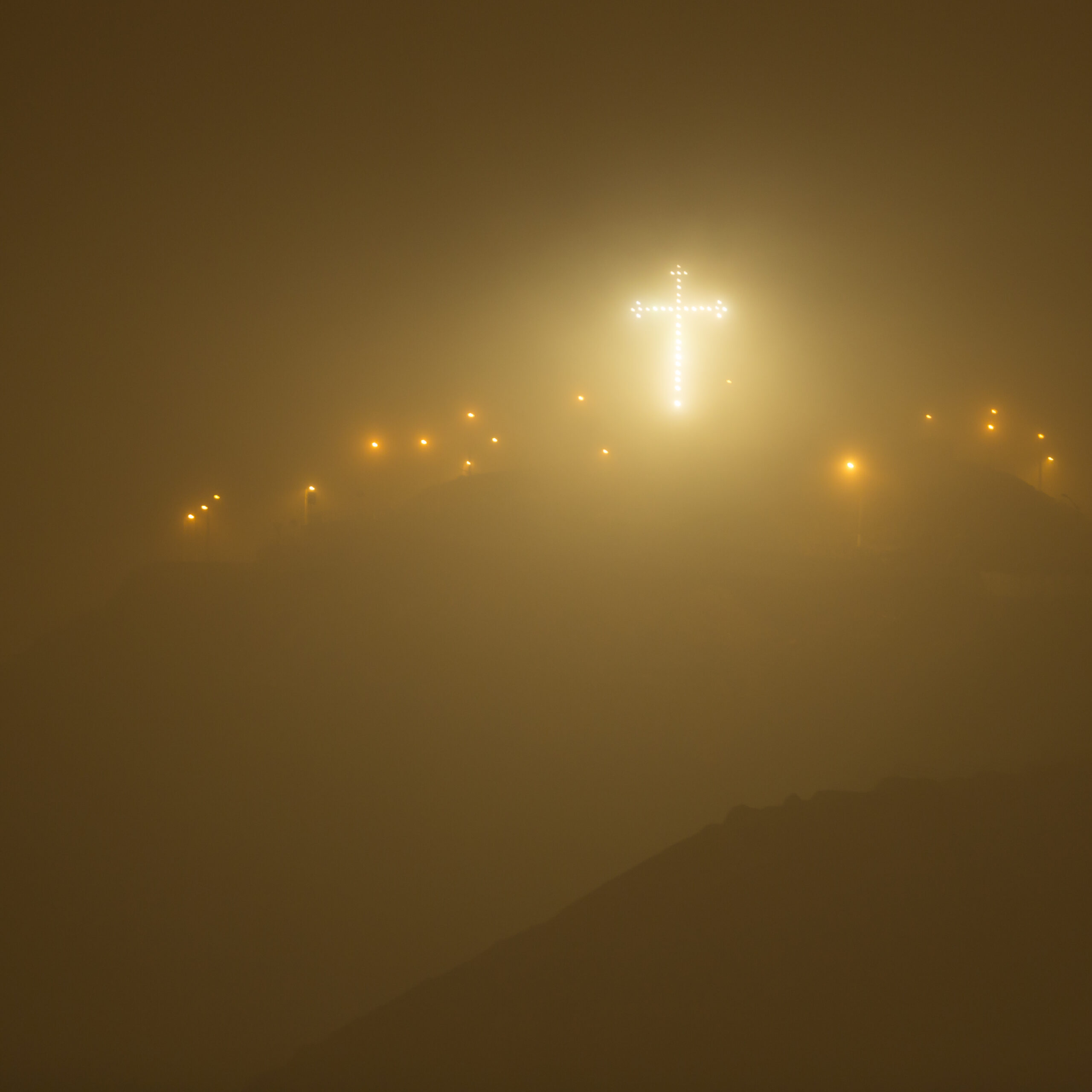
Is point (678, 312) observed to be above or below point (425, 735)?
above

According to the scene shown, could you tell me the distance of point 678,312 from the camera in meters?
5.14

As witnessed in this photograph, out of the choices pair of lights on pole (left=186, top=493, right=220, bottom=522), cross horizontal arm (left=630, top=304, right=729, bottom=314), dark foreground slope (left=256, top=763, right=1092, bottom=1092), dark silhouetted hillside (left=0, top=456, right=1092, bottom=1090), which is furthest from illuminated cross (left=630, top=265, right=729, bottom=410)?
pair of lights on pole (left=186, top=493, right=220, bottom=522)

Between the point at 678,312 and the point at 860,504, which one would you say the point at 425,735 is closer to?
the point at 860,504

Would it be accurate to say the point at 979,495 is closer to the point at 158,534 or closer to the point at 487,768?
the point at 487,768

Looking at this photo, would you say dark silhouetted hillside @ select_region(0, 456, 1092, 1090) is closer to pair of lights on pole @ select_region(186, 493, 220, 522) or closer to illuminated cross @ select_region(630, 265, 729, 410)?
pair of lights on pole @ select_region(186, 493, 220, 522)

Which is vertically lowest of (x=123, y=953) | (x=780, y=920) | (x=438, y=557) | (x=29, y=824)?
(x=780, y=920)

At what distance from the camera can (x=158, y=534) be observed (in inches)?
197

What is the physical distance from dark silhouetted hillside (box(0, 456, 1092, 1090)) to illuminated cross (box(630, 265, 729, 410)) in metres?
1.11

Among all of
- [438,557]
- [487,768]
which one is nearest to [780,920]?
[487,768]

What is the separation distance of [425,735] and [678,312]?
3387 millimetres

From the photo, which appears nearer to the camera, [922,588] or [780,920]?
[780,920]

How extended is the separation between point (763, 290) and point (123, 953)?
5673 mm

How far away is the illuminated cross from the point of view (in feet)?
16.7

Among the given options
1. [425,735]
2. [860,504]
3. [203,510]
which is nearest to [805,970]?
[425,735]
